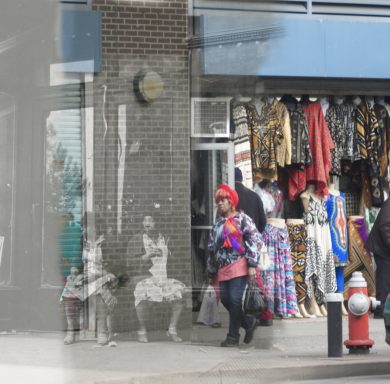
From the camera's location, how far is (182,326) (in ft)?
37.1

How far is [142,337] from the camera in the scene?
36.1 feet

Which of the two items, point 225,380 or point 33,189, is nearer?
point 225,380

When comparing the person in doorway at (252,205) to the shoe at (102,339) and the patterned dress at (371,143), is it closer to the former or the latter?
the patterned dress at (371,143)

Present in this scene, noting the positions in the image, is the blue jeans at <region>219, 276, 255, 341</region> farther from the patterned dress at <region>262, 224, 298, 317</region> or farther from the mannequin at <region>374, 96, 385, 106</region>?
the mannequin at <region>374, 96, 385, 106</region>

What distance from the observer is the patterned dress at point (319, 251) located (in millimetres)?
13219

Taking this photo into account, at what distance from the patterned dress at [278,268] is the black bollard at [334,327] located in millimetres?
2782

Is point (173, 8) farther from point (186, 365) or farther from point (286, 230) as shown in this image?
point (186, 365)

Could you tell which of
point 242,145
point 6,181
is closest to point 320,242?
point 242,145

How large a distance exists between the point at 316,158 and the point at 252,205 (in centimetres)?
134

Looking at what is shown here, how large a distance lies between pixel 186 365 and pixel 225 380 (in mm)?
533

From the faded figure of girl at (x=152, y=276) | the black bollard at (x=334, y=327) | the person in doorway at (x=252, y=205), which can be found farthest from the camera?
the person in doorway at (x=252, y=205)

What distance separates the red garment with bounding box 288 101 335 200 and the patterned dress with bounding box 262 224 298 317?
670 millimetres

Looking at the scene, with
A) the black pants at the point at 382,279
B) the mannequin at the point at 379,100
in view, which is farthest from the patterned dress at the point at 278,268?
the black pants at the point at 382,279

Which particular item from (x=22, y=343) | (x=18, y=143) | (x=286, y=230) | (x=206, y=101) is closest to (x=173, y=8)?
(x=206, y=101)
